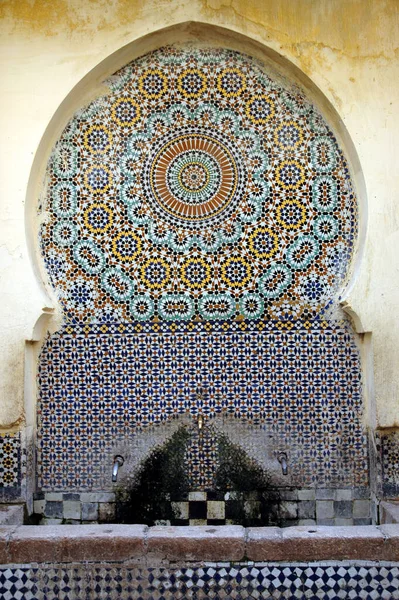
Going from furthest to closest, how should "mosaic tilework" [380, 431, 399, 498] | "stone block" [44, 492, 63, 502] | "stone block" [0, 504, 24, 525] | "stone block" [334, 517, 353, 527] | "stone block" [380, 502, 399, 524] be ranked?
"stone block" [44, 492, 63, 502] → "stone block" [334, 517, 353, 527] → "mosaic tilework" [380, 431, 399, 498] → "stone block" [0, 504, 24, 525] → "stone block" [380, 502, 399, 524]

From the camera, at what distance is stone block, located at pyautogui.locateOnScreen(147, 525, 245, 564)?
3.87 metres

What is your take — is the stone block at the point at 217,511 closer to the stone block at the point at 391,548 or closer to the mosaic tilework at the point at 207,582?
the mosaic tilework at the point at 207,582

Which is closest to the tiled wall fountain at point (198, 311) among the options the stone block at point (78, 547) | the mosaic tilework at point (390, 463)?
the mosaic tilework at point (390, 463)

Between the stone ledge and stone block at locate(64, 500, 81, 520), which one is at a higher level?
stone block at locate(64, 500, 81, 520)

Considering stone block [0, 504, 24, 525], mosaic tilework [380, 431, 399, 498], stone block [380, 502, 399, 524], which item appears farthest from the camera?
mosaic tilework [380, 431, 399, 498]

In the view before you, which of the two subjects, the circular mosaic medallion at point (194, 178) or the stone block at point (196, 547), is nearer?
the stone block at point (196, 547)

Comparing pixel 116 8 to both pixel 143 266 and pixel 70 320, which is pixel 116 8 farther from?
pixel 70 320

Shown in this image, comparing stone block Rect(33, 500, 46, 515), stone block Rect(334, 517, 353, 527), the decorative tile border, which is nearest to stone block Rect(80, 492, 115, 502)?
stone block Rect(33, 500, 46, 515)

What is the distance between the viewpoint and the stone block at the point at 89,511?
475 cm

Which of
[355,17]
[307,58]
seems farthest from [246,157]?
[355,17]

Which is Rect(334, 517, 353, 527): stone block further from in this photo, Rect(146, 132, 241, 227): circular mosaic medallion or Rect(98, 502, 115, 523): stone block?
Rect(146, 132, 241, 227): circular mosaic medallion

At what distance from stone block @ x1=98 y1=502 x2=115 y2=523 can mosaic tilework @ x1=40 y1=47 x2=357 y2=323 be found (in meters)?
1.20

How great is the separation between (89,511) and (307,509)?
1408 mm

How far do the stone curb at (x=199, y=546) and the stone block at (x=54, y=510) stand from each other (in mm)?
823
